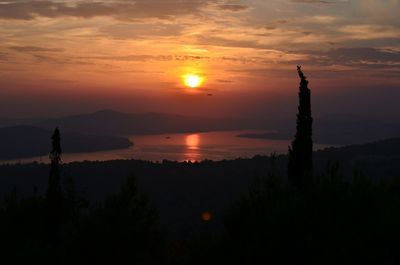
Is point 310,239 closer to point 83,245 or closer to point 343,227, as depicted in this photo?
point 343,227

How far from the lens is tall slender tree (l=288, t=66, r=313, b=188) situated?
2693cm

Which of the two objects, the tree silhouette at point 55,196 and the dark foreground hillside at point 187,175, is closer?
the tree silhouette at point 55,196

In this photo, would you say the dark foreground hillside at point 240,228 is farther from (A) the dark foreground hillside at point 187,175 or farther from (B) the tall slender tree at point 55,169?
(A) the dark foreground hillside at point 187,175

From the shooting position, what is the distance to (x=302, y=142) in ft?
92.7

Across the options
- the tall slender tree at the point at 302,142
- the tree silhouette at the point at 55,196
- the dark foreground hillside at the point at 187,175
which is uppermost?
the tall slender tree at the point at 302,142

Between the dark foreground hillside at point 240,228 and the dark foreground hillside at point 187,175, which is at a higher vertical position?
the dark foreground hillside at point 240,228

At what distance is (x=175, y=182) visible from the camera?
487 feet

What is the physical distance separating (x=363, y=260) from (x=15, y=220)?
20036 millimetres

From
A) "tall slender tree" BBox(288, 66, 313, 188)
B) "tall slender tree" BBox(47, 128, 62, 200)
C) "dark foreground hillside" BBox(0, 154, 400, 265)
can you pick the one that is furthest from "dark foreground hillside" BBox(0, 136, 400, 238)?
"dark foreground hillside" BBox(0, 154, 400, 265)

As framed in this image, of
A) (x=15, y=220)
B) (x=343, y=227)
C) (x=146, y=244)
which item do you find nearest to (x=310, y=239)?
(x=343, y=227)

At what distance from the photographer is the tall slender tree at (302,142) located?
26927 mm

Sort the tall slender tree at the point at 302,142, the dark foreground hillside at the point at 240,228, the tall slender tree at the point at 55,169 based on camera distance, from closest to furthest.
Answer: the dark foreground hillside at the point at 240,228
the tall slender tree at the point at 302,142
the tall slender tree at the point at 55,169

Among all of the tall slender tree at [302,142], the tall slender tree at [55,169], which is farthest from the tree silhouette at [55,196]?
the tall slender tree at [302,142]

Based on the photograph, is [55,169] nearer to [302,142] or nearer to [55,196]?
[55,196]
